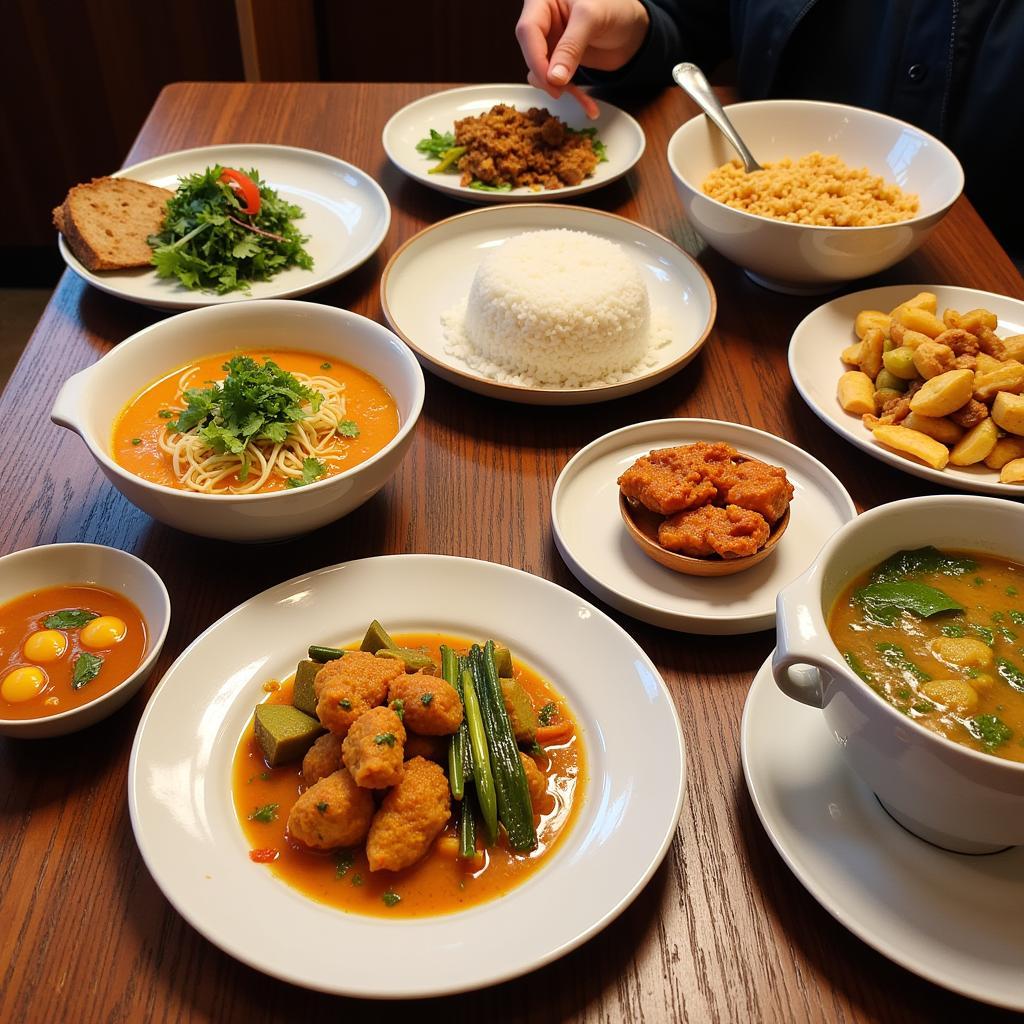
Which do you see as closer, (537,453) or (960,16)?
(537,453)

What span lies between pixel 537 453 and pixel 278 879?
0.98 metres

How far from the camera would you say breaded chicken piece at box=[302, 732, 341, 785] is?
114 cm

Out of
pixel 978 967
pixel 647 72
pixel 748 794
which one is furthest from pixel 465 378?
pixel 647 72

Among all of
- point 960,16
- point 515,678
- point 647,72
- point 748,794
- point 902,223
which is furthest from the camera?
point 647,72

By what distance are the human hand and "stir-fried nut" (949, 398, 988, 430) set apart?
5.14ft

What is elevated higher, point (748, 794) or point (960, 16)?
point (960, 16)

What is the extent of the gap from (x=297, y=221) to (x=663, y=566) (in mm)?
1530

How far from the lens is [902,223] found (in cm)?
199

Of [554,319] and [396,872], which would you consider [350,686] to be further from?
[554,319]

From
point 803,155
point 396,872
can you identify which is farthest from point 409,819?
point 803,155

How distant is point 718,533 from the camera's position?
1449 millimetres

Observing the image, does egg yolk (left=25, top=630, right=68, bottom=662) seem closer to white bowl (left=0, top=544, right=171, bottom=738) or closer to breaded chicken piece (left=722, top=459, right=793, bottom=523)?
white bowl (left=0, top=544, right=171, bottom=738)

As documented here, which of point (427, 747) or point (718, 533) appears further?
point (718, 533)

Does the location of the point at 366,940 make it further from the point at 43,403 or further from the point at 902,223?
the point at 902,223
